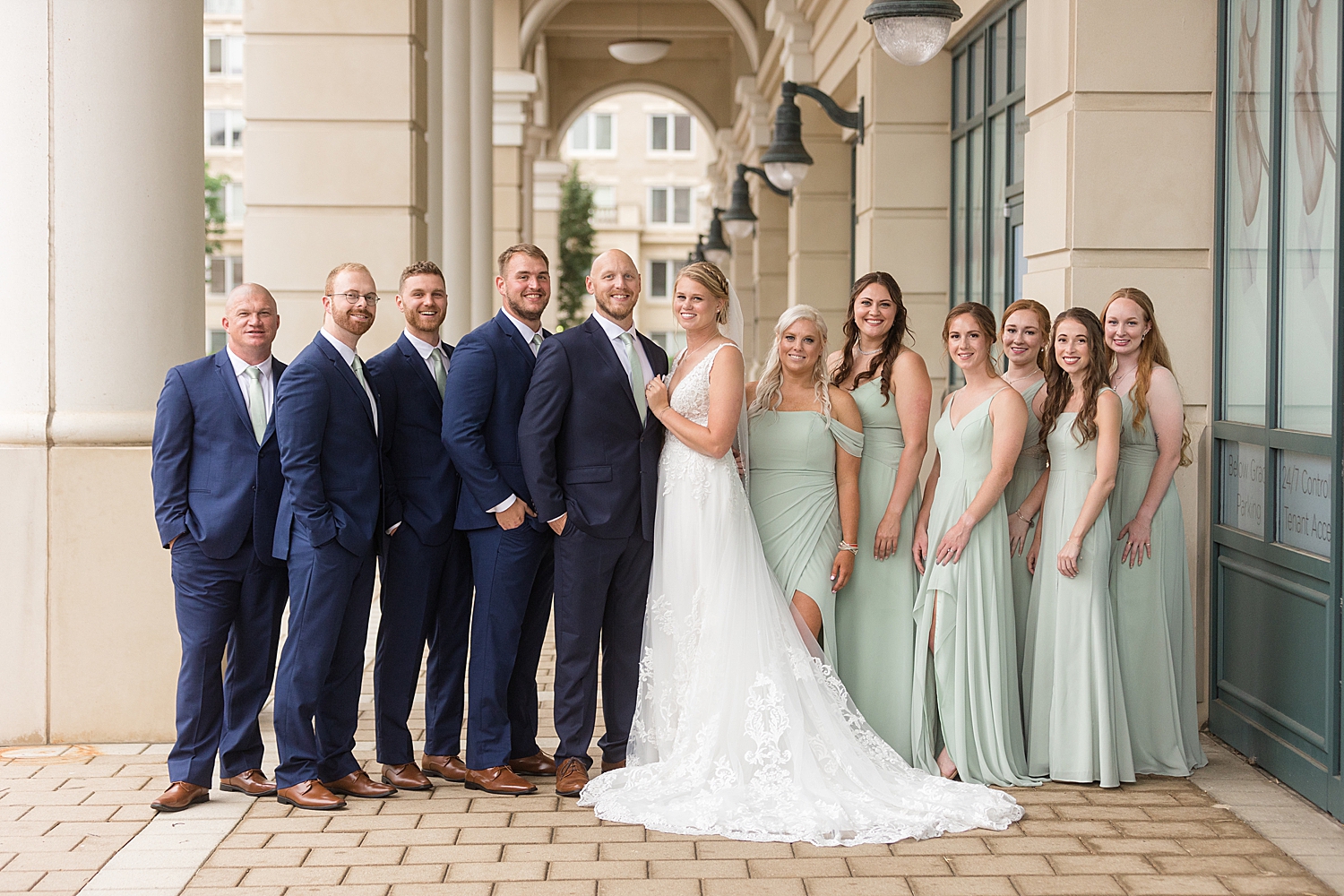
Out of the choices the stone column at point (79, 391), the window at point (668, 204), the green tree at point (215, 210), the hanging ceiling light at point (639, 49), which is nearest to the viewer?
the stone column at point (79, 391)

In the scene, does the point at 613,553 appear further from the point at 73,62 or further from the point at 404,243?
the point at 404,243

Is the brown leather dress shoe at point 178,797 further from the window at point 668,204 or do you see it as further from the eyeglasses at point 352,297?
the window at point 668,204

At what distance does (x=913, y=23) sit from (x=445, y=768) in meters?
4.04

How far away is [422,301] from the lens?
16.6 ft

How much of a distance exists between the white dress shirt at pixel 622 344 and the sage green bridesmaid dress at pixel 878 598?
0.88 metres

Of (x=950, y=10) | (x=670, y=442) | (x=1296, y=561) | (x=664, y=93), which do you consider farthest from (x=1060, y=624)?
(x=664, y=93)

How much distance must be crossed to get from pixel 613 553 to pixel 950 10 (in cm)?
318

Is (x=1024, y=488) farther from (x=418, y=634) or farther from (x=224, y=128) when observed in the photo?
(x=224, y=128)

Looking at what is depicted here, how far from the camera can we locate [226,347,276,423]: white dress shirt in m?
4.87

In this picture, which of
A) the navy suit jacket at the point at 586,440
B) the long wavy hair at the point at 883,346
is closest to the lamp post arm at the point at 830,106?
the long wavy hair at the point at 883,346

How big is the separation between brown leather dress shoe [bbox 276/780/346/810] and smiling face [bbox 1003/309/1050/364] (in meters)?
3.14

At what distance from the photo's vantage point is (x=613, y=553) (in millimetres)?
5008

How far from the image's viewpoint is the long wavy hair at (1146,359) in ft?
17.1

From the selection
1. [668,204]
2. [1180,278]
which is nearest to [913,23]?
[1180,278]
